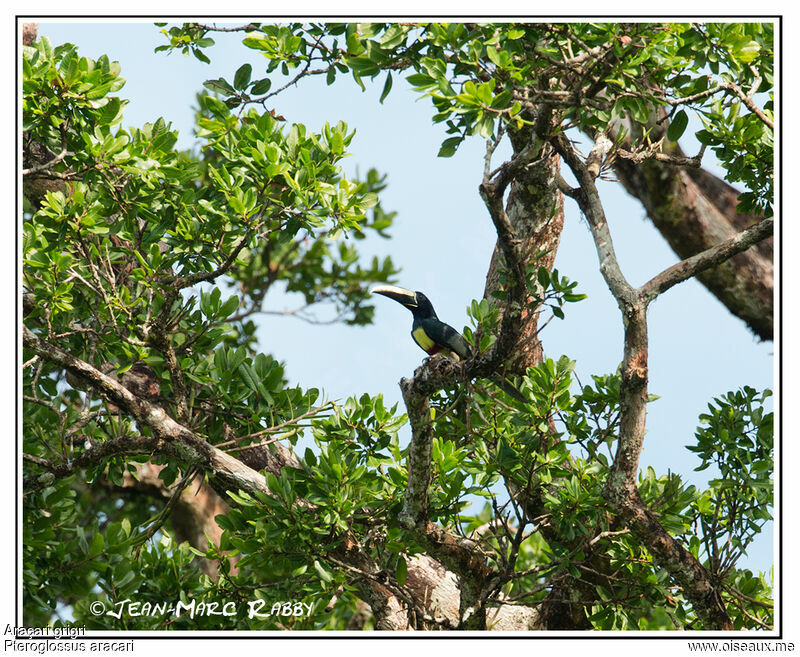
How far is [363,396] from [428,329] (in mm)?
1435

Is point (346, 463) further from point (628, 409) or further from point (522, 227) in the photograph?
→ point (522, 227)

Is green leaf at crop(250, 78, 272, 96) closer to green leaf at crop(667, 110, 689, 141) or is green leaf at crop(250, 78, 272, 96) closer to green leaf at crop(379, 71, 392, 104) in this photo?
green leaf at crop(379, 71, 392, 104)

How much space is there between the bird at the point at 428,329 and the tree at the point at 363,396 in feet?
2.32

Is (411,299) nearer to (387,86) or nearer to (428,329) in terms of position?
(428,329)

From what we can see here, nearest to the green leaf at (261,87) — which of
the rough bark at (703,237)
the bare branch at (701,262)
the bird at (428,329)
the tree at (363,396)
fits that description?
the tree at (363,396)

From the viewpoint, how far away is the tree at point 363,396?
382 centimetres

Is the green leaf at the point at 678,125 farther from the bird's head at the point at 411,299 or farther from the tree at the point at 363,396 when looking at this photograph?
the bird's head at the point at 411,299

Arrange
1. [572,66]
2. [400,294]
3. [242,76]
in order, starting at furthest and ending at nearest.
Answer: [400,294], [242,76], [572,66]

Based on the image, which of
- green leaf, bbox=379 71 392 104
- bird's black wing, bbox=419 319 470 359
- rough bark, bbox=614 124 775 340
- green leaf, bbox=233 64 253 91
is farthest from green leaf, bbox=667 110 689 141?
rough bark, bbox=614 124 775 340

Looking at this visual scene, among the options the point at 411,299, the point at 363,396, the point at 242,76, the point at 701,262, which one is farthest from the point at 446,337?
the point at 242,76

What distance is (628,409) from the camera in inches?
156

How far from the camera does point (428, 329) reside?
18.8 ft

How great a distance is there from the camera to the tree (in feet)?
12.5

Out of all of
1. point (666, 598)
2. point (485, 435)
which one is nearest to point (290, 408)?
point (485, 435)
